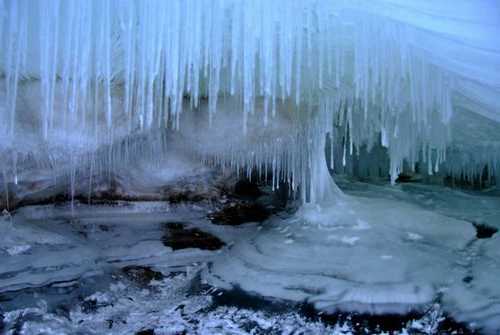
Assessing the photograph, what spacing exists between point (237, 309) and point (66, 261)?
59.3 inches

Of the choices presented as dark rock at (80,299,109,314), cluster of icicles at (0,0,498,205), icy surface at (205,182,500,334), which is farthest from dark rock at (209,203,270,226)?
dark rock at (80,299,109,314)

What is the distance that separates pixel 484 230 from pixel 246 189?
109 inches

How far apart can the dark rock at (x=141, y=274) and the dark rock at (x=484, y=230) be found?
247 centimetres

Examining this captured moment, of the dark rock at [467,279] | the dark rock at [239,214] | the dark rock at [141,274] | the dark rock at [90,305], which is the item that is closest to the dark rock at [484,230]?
the dark rock at [467,279]

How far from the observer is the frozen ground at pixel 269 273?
105 inches

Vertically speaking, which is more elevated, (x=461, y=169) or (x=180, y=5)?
(x=180, y=5)

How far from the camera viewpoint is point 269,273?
10.8 feet

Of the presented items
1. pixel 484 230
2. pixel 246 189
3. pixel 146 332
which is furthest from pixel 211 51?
pixel 246 189

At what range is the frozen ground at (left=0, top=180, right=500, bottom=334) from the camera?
2676 mm

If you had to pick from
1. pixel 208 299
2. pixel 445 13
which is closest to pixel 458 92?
pixel 445 13

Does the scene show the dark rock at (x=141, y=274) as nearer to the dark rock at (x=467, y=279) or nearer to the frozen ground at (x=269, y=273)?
the frozen ground at (x=269, y=273)

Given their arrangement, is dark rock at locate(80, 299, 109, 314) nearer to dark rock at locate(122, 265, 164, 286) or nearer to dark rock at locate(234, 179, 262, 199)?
dark rock at locate(122, 265, 164, 286)

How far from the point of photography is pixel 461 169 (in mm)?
5879

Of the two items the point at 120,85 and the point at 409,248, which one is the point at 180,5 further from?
the point at 409,248
